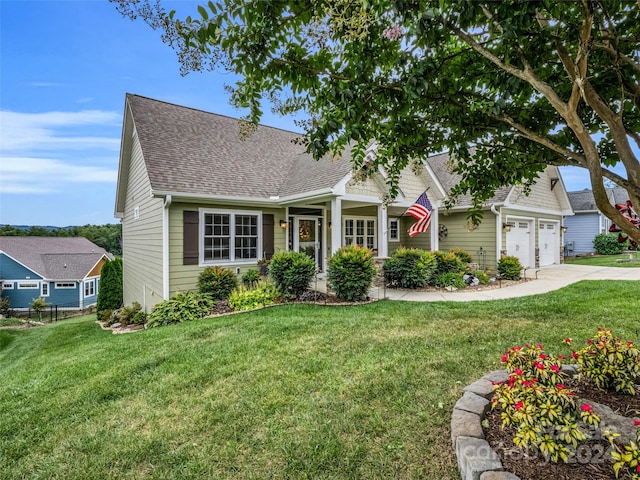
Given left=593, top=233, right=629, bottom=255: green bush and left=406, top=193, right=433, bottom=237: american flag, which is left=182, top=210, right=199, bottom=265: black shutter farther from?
left=593, top=233, right=629, bottom=255: green bush

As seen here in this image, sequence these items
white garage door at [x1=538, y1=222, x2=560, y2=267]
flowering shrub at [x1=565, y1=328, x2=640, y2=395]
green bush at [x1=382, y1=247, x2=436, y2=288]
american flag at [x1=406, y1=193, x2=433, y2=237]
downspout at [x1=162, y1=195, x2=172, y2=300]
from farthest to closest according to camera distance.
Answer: white garage door at [x1=538, y1=222, x2=560, y2=267] < american flag at [x1=406, y1=193, x2=433, y2=237] < green bush at [x1=382, y1=247, x2=436, y2=288] < downspout at [x1=162, y1=195, x2=172, y2=300] < flowering shrub at [x1=565, y1=328, x2=640, y2=395]

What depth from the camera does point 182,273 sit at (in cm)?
900

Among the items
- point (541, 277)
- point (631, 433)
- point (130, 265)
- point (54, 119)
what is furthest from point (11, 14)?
point (541, 277)

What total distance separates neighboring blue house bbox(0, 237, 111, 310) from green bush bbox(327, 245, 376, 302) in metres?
25.4

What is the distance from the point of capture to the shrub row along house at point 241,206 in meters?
9.10

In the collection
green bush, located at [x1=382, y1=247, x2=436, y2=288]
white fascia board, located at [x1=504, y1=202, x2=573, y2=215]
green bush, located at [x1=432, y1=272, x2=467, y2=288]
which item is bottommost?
green bush, located at [x1=432, y1=272, x2=467, y2=288]

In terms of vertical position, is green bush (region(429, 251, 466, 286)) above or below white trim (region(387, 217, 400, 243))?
below

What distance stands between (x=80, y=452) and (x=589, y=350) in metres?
4.48

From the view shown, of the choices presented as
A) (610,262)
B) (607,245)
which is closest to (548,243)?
(610,262)

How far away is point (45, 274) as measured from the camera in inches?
1011

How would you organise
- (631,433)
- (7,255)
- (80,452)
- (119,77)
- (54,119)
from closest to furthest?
(631,433)
(80,452)
(119,77)
(54,119)
(7,255)

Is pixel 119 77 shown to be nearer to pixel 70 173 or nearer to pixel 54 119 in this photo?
pixel 54 119

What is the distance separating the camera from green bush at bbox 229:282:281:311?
817 cm

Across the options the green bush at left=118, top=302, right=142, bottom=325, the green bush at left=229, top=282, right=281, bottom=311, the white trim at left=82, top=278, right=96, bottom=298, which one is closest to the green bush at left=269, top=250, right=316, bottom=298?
the green bush at left=229, top=282, right=281, bottom=311
